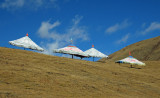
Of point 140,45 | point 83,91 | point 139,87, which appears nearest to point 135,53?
point 140,45

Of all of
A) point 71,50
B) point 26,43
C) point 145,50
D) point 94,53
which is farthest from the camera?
point 145,50

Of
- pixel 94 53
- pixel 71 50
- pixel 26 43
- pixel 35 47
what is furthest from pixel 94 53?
pixel 26 43

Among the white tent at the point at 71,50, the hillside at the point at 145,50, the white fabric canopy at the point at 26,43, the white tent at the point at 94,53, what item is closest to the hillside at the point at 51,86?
the white fabric canopy at the point at 26,43

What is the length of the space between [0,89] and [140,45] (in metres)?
71.8

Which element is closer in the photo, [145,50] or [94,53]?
[94,53]

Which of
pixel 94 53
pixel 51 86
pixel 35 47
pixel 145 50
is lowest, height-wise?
pixel 51 86

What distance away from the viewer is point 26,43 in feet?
80.8

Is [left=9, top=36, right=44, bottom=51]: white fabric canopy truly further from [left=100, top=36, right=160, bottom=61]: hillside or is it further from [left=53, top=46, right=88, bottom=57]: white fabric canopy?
[left=100, top=36, right=160, bottom=61]: hillside

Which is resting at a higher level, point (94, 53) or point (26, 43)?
point (26, 43)

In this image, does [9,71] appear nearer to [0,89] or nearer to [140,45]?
[0,89]

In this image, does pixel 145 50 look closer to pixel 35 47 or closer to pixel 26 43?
pixel 35 47

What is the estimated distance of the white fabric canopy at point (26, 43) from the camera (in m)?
23.9

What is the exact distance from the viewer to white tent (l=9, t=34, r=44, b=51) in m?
23.9

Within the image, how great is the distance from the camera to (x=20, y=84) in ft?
34.5
